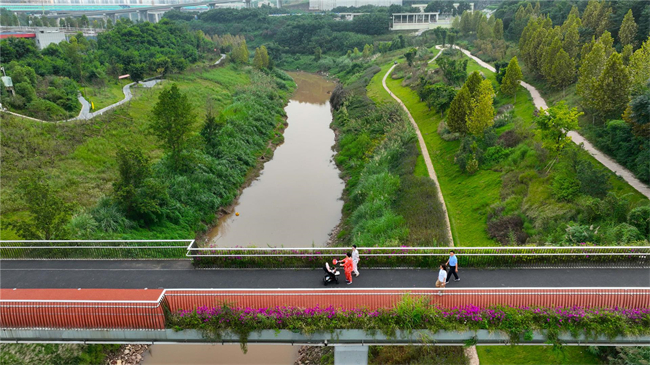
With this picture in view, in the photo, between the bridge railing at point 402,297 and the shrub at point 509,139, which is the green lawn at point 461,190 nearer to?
the shrub at point 509,139

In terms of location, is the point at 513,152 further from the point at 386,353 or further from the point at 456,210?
the point at 386,353

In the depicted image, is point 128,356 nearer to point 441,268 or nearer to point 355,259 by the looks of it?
point 355,259

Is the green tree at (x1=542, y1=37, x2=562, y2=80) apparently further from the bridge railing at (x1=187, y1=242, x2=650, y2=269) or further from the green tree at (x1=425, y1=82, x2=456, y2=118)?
the bridge railing at (x1=187, y1=242, x2=650, y2=269)

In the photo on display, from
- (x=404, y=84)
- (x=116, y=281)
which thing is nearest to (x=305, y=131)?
(x=404, y=84)

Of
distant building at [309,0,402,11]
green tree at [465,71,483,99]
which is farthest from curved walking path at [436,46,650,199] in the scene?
distant building at [309,0,402,11]

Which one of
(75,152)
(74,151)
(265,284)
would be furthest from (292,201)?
(265,284)

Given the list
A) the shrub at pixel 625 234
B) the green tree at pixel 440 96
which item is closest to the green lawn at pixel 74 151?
the green tree at pixel 440 96
